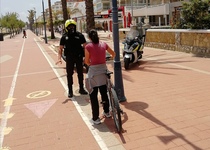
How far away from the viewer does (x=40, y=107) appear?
246 inches

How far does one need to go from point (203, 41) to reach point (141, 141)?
8.16 meters

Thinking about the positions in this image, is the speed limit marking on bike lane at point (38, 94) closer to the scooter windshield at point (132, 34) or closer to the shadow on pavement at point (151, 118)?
the shadow on pavement at point (151, 118)

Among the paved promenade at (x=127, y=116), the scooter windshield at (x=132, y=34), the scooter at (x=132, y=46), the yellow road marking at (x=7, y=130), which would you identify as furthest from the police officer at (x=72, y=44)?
the scooter windshield at (x=132, y=34)

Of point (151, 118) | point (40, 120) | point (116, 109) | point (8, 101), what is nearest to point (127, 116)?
point (151, 118)

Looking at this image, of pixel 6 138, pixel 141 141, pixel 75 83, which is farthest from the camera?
pixel 75 83

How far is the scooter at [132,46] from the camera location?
9555 mm

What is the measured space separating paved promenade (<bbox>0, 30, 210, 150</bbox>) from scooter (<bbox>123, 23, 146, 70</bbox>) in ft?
3.14

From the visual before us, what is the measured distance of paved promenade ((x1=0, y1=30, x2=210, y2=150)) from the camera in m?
4.09

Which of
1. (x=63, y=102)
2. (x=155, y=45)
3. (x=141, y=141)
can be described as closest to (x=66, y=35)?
(x=63, y=102)

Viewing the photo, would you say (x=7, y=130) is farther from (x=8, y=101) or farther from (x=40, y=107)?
(x=8, y=101)

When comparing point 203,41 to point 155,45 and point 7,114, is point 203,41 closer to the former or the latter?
point 155,45

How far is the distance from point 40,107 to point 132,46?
4.79m

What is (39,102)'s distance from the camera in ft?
21.9

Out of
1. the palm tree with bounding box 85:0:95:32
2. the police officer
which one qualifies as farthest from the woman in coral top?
the palm tree with bounding box 85:0:95:32
